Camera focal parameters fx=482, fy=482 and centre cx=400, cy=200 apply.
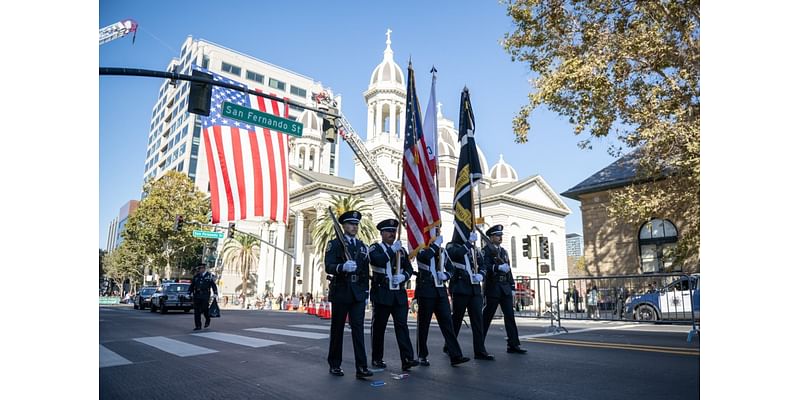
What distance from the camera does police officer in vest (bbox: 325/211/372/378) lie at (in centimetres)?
582

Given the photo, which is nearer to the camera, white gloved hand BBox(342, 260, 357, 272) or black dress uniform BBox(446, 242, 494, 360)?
white gloved hand BBox(342, 260, 357, 272)

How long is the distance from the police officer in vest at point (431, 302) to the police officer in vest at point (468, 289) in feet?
0.67

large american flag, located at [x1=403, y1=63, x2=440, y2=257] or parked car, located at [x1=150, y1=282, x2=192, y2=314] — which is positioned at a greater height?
large american flag, located at [x1=403, y1=63, x2=440, y2=257]

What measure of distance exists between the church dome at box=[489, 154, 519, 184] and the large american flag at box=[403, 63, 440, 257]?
6472 centimetres

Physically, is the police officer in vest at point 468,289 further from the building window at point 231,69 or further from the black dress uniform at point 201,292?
the building window at point 231,69

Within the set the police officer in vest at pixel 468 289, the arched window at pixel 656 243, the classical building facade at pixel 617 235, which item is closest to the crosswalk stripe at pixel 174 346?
the police officer in vest at pixel 468 289

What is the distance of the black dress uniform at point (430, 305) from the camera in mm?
6484

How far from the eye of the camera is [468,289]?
7.07 metres

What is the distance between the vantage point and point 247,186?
602 inches

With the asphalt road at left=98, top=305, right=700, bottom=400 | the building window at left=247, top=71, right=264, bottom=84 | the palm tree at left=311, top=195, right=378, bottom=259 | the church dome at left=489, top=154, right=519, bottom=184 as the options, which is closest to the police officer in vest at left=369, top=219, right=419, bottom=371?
the asphalt road at left=98, top=305, right=700, bottom=400

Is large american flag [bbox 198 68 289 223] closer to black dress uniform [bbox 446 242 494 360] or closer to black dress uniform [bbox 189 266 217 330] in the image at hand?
black dress uniform [bbox 189 266 217 330]

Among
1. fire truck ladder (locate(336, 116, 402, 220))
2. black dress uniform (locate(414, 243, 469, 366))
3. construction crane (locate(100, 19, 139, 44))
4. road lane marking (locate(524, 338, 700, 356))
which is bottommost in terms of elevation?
road lane marking (locate(524, 338, 700, 356))

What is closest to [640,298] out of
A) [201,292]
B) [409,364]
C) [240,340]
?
[409,364]
